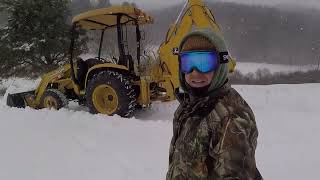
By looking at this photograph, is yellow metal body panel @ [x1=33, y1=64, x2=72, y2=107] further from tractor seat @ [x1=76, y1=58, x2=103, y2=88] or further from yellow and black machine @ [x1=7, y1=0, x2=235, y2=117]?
A: tractor seat @ [x1=76, y1=58, x2=103, y2=88]

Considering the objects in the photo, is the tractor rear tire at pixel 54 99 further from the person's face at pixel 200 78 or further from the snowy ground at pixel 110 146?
the person's face at pixel 200 78

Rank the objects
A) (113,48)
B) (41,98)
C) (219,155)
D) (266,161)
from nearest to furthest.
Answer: (219,155) < (266,161) < (41,98) < (113,48)

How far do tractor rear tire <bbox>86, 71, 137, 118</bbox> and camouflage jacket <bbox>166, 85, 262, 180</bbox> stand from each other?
6.93 m

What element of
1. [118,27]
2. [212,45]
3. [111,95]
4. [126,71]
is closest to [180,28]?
[118,27]

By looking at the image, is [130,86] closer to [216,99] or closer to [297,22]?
[216,99]

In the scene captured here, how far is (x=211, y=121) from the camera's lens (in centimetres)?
190

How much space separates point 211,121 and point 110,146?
4603 mm

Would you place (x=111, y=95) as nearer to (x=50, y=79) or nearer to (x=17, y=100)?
(x=50, y=79)

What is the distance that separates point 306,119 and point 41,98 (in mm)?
6037

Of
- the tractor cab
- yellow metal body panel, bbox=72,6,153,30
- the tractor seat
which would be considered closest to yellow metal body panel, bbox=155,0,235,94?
the tractor cab

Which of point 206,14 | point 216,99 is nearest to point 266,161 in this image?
point 216,99

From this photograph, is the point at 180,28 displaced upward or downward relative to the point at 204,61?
A: upward

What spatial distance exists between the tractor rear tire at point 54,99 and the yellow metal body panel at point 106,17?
1.66m

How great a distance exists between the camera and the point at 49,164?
5531mm
